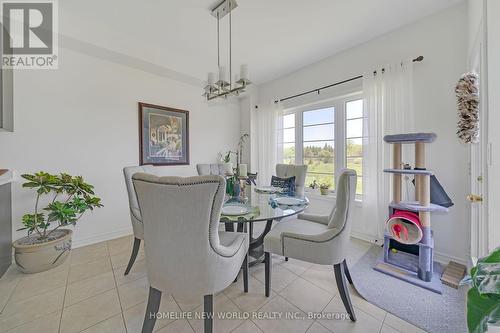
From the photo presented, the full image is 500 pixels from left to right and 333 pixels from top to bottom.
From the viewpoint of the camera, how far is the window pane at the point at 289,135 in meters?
3.75

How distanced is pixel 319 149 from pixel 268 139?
3.50 feet

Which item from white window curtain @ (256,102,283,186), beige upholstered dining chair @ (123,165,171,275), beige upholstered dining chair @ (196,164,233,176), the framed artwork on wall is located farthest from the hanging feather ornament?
the framed artwork on wall

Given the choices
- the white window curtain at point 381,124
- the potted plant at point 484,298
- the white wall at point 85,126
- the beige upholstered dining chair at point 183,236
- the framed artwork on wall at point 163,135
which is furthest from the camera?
the framed artwork on wall at point 163,135

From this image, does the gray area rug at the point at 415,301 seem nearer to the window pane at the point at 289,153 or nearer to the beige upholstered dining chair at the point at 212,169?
the beige upholstered dining chair at the point at 212,169

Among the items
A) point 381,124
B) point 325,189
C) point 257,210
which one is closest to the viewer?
point 257,210

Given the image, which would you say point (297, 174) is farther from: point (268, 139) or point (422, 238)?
point (268, 139)

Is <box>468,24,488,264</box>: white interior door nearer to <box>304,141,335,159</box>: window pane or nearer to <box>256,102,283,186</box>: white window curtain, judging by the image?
<box>304,141,335,159</box>: window pane

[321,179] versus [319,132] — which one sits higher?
[319,132]

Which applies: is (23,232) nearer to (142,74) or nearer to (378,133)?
(142,74)

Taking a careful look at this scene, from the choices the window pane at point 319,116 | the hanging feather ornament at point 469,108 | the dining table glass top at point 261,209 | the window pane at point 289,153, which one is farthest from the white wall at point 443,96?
the window pane at point 289,153

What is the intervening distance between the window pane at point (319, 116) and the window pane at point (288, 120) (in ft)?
0.88

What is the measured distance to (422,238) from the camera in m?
1.81

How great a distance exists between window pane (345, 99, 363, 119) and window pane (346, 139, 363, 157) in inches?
14.1

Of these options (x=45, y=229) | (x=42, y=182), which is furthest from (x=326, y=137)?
(x=45, y=229)
